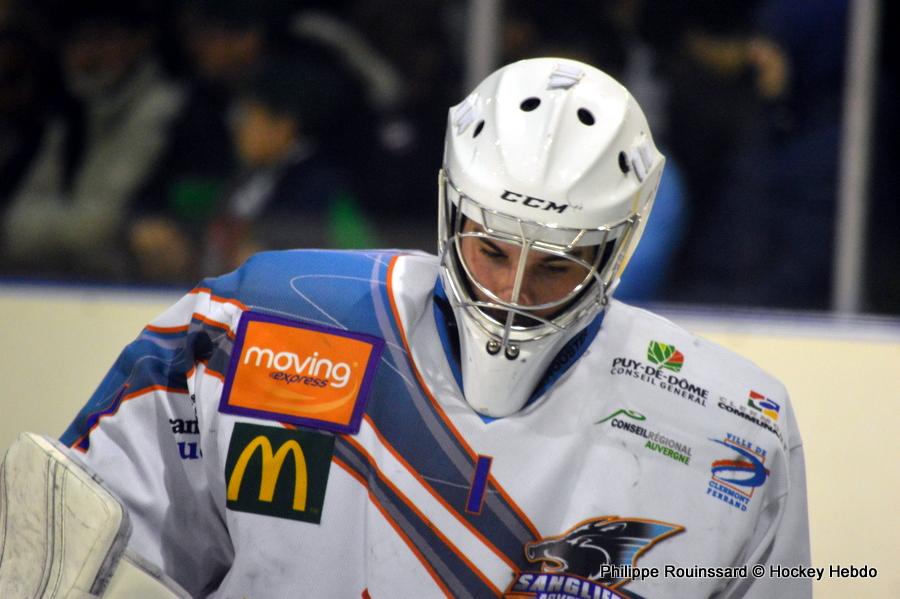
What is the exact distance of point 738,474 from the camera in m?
1.56

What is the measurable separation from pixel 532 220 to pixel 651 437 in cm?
32

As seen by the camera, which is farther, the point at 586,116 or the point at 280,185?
the point at 280,185

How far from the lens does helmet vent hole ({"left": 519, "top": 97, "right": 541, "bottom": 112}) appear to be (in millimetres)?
1551

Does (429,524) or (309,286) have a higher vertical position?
(309,286)

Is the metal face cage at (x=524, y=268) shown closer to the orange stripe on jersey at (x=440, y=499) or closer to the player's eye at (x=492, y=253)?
the player's eye at (x=492, y=253)

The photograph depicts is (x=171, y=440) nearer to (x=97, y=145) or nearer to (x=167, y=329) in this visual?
(x=167, y=329)

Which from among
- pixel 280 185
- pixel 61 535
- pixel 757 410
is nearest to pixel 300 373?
pixel 61 535

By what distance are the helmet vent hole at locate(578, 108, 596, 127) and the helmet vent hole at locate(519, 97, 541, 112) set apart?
54 mm

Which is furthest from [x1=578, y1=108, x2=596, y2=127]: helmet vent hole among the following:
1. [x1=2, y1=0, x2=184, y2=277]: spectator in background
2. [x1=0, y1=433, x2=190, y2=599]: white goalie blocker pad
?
[x1=2, y1=0, x2=184, y2=277]: spectator in background

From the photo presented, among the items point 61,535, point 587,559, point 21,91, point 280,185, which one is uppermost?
point 21,91

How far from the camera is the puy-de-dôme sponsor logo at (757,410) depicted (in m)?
1.60

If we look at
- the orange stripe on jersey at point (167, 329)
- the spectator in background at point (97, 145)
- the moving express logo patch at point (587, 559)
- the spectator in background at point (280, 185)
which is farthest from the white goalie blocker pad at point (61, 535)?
the spectator in background at point (97, 145)

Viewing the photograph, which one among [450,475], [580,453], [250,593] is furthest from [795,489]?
[250,593]

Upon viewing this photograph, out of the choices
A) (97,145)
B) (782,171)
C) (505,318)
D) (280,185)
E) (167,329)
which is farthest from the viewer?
(97,145)
